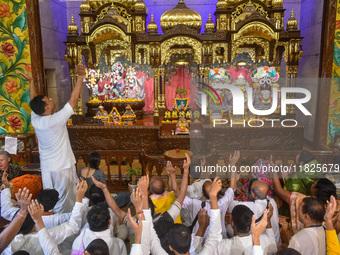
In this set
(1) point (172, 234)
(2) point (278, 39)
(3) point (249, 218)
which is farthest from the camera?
(2) point (278, 39)

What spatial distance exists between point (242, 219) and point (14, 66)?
585 cm

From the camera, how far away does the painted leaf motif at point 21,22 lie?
6250 millimetres

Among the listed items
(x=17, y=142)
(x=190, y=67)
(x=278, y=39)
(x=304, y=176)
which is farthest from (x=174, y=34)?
Result: (x=304, y=176)

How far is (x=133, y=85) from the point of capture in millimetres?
10266

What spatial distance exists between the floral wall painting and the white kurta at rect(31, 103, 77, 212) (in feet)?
8.88

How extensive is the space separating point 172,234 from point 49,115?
2.63 meters

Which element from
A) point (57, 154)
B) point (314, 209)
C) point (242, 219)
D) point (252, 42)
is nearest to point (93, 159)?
point (57, 154)

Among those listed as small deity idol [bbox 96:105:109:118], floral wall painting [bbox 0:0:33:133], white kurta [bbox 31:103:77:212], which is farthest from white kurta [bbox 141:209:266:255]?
small deity idol [bbox 96:105:109:118]

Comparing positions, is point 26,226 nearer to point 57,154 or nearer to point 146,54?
point 57,154

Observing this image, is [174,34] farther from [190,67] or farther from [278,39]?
[278,39]

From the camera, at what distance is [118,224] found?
142 inches

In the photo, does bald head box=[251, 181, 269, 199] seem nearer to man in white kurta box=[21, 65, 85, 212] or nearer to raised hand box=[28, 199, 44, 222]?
raised hand box=[28, 199, 44, 222]

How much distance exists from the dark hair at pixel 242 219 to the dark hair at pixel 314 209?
59cm

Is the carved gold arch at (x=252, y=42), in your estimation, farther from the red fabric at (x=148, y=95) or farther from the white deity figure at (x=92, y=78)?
the white deity figure at (x=92, y=78)
